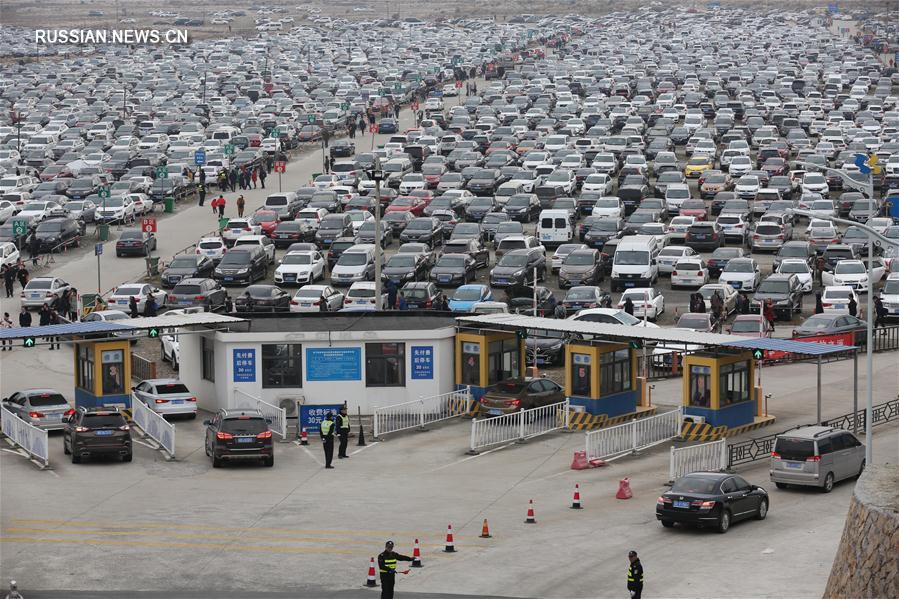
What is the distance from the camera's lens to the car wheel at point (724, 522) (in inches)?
1331

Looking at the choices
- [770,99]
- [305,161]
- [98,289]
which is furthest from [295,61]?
[98,289]

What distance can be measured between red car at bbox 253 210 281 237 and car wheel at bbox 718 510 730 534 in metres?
43.4

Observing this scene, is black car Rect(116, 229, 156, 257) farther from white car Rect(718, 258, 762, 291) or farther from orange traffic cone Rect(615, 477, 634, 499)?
orange traffic cone Rect(615, 477, 634, 499)

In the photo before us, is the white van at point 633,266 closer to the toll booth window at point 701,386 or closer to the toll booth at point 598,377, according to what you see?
the toll booth at point 598,377

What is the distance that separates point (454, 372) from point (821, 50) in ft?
466

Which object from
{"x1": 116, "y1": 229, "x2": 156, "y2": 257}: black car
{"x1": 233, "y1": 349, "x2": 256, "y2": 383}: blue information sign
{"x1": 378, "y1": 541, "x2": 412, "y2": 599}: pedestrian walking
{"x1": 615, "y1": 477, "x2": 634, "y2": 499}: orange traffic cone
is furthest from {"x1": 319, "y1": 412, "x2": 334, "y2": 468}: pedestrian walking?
{"x1": 116, "y1": 229, "x2": 156, "y2": 257}: black car

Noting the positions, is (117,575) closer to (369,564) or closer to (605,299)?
(369,564)

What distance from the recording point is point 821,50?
599 ft

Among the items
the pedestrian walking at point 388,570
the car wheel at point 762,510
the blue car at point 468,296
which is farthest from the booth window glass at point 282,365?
the pedestrian walking at point 388,570

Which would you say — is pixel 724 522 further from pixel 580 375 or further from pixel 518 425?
pixel 580 375

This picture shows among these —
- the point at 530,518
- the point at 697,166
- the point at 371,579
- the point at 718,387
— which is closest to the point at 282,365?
the point at 718,387

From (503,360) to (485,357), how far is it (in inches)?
39.9

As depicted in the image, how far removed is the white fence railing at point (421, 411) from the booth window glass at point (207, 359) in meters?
5.29

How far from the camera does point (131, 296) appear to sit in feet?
199
